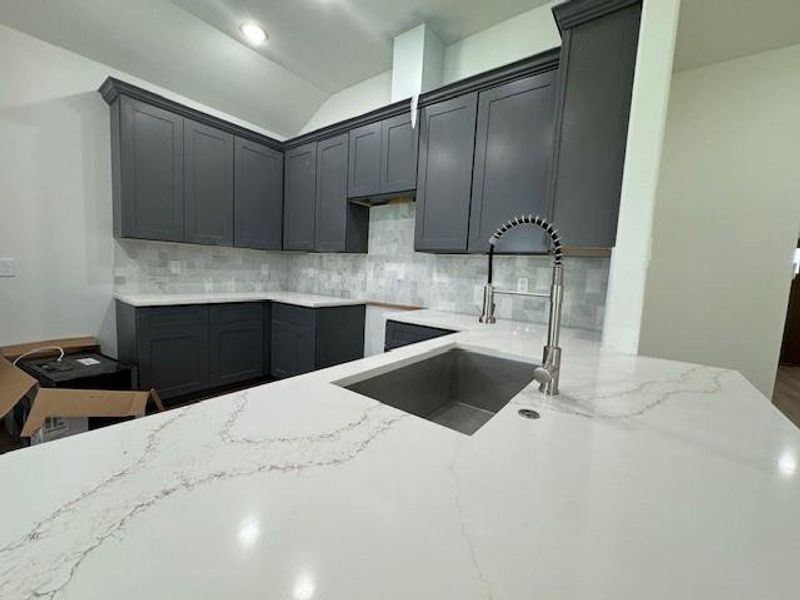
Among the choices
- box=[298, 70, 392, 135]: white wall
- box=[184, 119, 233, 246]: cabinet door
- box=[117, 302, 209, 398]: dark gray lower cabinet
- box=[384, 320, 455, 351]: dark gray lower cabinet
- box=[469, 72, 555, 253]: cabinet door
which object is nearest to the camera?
box=[469, 72, 555, 253]: cabinet door

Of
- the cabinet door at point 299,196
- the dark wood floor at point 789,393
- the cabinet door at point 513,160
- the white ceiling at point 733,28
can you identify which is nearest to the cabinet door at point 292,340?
the cabinet door at point 299,196

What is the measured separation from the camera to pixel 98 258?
2.66 m

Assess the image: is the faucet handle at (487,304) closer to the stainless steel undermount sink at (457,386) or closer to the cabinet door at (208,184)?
the stainless steel undermount sink at (457,386)

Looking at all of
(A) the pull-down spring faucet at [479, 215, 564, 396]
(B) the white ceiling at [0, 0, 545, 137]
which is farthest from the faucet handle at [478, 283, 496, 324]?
(B) the white ceiling at [0, 0, 545, 137]

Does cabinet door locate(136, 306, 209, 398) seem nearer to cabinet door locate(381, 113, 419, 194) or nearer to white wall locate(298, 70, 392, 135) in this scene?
cabinet door locate(381, 113, 419, 194)

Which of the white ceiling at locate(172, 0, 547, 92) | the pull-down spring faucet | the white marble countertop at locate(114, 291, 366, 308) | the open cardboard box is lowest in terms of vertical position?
the open cardboard box

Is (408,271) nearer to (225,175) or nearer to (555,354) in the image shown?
(225,175)

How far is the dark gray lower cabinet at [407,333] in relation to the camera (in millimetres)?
2015

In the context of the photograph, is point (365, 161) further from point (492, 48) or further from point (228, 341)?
point (228, 341)

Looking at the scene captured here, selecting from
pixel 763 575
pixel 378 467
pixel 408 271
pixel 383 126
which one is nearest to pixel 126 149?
pixel 383 126

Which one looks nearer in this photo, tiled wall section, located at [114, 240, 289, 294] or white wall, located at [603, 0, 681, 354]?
white wall, located at [603, 0, 681, 354]

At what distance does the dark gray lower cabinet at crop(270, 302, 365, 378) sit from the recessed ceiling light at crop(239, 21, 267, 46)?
2.14 m

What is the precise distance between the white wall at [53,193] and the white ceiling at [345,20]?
1.04 metres

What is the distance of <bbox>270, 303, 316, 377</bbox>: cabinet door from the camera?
280 centimetres
